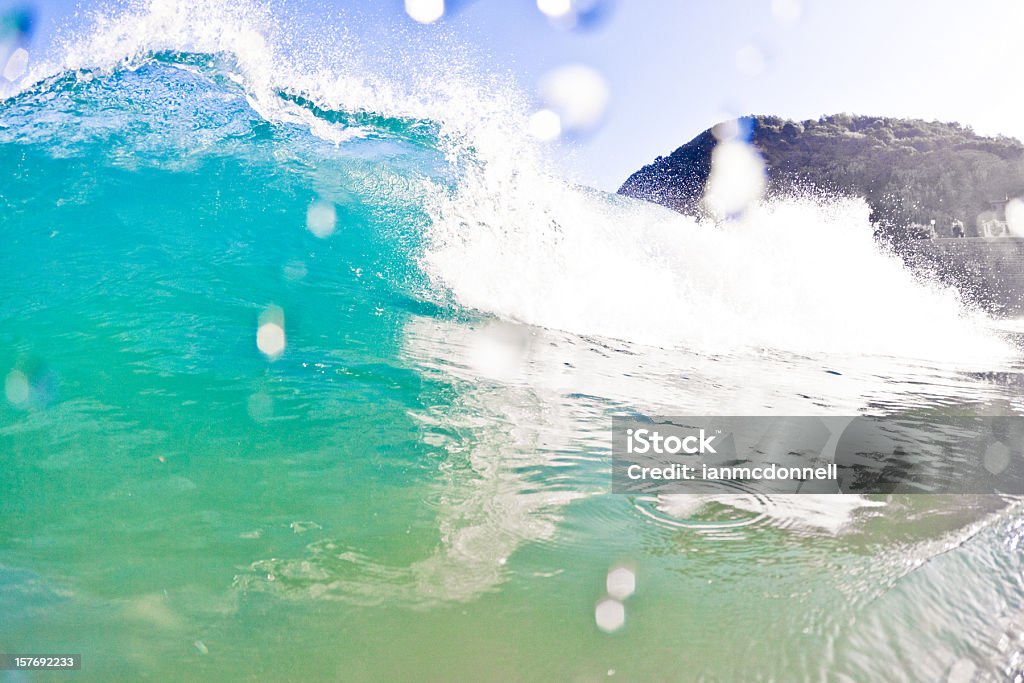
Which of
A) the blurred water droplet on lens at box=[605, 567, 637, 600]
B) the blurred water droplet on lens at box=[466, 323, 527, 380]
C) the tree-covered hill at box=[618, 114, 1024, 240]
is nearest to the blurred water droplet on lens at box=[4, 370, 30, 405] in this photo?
the blurred water droplet on lens at box=[466, 323, 527, 380]

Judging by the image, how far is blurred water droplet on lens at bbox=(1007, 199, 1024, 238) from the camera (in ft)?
94.8

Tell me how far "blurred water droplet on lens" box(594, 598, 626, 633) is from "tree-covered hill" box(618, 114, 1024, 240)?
129ft

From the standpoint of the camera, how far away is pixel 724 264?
11680 mm

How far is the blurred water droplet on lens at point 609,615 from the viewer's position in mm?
2070

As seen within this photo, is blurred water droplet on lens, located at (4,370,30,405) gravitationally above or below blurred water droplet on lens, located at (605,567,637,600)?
above

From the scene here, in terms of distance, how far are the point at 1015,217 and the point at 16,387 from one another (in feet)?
132

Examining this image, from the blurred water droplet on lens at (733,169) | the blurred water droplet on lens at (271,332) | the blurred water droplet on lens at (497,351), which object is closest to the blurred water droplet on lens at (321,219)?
the blurred water droplet on lens at (271,332)

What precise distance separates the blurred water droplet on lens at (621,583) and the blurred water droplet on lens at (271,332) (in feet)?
10.7

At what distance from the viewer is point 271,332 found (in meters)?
5.01

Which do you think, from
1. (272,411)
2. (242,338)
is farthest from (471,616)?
(242,338)

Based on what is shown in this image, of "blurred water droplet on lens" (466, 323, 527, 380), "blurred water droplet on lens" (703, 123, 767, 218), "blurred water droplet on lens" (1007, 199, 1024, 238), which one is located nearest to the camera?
"blurred water droplet on lens" (466, 323, 527, 380)

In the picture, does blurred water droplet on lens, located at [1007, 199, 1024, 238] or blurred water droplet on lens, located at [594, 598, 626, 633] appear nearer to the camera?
blurred water droplet on lens, located at [594, 598, 626, 633]

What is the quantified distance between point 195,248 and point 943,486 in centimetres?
653

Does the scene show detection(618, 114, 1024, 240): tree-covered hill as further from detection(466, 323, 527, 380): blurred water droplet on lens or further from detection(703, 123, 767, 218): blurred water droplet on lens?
detection(466, 323, 527, 380): blurred water droplet on lens
